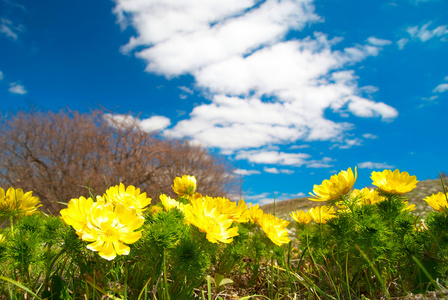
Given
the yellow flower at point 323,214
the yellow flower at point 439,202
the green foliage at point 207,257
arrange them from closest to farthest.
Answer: the green foliage at point 207,257 < the yellow flower at point 439,202 < the yellow flower at point 323,214

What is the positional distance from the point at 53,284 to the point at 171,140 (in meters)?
12.7

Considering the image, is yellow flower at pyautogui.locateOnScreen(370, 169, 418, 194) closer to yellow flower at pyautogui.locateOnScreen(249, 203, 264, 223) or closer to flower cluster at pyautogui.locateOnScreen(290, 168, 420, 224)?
flower cluster at pyautogui.locateOnScreen(290, 168, 420, 224)

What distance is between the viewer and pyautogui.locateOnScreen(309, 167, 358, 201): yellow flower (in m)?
1.42

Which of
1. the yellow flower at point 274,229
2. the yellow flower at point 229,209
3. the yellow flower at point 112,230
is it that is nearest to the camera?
the yellow flower at point 112,230

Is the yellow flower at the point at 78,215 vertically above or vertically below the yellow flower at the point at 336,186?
below

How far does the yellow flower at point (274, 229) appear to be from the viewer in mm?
1500

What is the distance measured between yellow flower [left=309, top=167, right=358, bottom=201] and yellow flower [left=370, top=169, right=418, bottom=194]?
0.16 meters

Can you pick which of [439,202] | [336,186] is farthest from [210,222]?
[439,202]

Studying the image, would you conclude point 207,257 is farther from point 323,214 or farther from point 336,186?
point 323,214

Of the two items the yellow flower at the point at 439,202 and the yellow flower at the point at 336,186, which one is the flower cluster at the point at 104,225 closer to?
the yellow flower at the point at 336,186

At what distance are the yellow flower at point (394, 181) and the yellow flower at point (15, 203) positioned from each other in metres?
1.86

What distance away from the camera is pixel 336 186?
1.43 m

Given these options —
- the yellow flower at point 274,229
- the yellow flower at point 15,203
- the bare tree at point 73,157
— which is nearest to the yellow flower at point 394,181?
the yellow flower at point 274,229

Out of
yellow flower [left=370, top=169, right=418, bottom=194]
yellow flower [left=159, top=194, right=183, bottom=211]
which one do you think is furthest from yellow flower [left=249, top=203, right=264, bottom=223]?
yellow flower [left=370, top=169, right=418, bottom=194]
